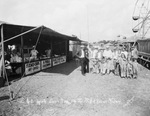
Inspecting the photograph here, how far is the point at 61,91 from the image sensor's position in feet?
16.2

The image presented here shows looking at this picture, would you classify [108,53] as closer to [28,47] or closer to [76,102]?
[76,102]

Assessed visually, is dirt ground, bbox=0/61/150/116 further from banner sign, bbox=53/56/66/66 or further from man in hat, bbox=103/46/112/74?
banner sign, bbox=53/56/66/66

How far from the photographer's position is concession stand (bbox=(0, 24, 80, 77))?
6443mm

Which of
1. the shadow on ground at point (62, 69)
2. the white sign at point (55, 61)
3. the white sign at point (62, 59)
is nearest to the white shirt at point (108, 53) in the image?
the shadow on ground at point (62, 69)

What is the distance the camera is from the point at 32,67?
27.0 ft

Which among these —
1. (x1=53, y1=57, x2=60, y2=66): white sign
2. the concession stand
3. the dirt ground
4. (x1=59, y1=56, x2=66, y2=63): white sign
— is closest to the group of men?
the dirt ground

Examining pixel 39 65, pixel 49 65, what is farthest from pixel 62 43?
pixel 39 65

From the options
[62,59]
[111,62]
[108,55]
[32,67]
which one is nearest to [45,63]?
[32,67]

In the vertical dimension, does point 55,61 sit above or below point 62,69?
above

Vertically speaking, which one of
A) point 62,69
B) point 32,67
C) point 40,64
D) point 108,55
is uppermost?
point 108,55

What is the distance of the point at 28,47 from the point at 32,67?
13.8 feet

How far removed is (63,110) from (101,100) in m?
1.46

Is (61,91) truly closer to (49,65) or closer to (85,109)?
(85,109)

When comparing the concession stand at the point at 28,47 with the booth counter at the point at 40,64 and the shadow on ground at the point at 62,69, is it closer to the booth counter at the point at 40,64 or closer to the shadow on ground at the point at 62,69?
the booth counter at the point at 40,64
